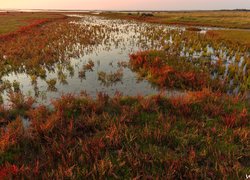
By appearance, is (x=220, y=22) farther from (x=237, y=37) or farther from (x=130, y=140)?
(x=130, y=140)

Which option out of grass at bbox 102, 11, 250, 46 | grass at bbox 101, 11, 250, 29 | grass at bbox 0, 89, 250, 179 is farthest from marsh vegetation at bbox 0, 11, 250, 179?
grass at bbox 101, 11, 250, 29

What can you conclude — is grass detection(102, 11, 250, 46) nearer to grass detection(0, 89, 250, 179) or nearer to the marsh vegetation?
the marsh vegetation

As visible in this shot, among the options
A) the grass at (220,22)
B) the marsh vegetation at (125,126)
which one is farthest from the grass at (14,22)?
the grass at (220,22)

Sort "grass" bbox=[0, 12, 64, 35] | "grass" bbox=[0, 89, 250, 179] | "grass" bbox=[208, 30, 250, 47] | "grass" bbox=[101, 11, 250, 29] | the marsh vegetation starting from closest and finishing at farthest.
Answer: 1. "grass" bbox=[0, 89, 250, 179]
2. the marsh vegetation
3. "grass" bbox=[208, 30, 250, 47]
4. "grass" bbox=[0, 12, 64, 35]
5. "grass" bbox=[101, 11, 250, 29]

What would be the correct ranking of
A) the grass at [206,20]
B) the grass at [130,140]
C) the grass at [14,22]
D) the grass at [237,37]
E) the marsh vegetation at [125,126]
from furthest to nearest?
the grass at [206,20] < the grass at [14,22] < the grass at [237,37] < the marsh vegetation at [125,126] < the grass at [130,140]

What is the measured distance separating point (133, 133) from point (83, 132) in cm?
191

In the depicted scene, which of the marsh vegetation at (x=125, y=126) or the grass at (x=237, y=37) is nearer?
the marsh vegetation at (x=125, y=126)

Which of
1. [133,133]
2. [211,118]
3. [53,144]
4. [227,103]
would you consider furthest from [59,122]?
[227,103]

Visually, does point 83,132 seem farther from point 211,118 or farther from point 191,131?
point 211,118

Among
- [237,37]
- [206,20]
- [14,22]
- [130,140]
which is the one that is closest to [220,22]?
[206,20]

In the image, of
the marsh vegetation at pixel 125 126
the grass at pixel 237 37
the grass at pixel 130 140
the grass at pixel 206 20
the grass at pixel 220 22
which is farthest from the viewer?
the grass at pixel 206 20

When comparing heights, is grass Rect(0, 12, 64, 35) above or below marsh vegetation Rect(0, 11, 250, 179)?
above

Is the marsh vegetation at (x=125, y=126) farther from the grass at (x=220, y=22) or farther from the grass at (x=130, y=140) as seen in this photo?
the grass at (x=220, y=22)

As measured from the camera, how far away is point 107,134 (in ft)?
22.2
